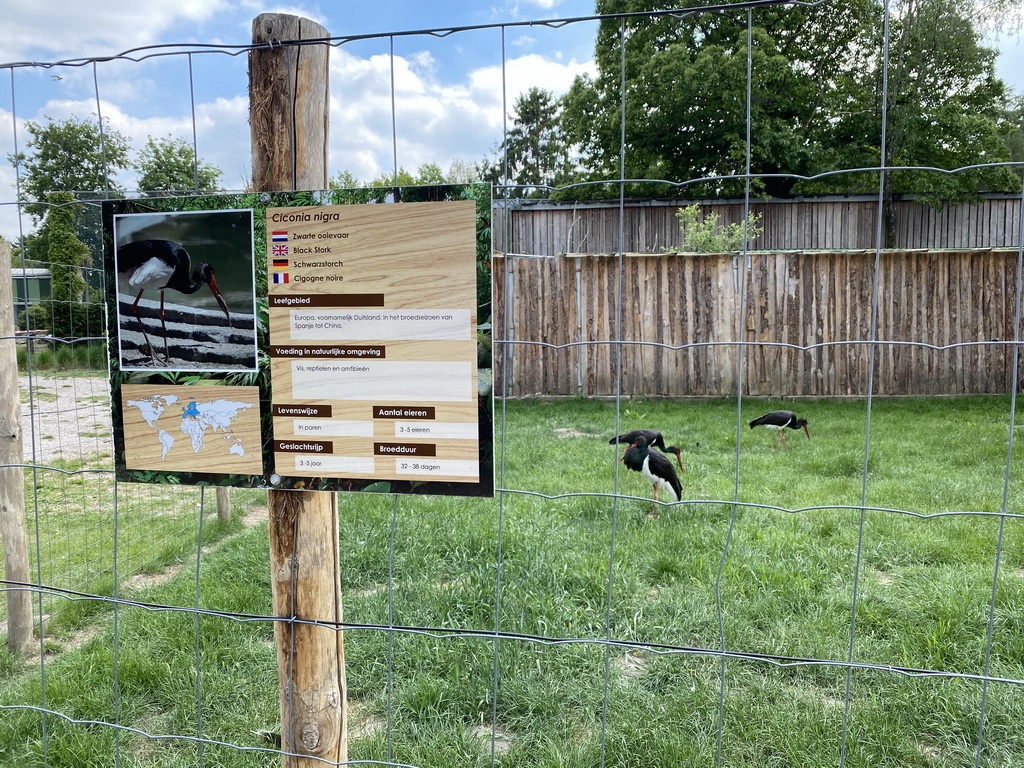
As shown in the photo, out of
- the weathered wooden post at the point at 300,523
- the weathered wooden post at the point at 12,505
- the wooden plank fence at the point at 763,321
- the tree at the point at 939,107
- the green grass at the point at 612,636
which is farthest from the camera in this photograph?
the tree at the point at 939,107

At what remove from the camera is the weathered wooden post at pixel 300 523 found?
63.6 inches

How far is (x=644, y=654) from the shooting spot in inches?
112

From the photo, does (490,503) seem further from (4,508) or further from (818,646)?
(4,508)

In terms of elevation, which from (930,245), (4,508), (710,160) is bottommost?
(4,508)

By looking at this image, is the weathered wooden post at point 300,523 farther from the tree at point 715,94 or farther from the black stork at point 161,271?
the tree at point 715,94

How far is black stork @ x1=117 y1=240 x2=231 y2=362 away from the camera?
5.24ft

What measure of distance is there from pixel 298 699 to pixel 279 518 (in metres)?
0.47

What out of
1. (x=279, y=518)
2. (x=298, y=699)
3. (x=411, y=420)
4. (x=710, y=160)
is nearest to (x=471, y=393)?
(x=411, y=420)

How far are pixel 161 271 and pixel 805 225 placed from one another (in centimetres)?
1750

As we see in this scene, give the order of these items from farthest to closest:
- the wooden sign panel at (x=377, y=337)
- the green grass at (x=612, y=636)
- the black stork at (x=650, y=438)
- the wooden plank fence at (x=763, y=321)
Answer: the wooden plank fence at (x=763, y=321) → the black stork at (x=650, y=438) → the green grass at (x=612, y=636) → the wooden sign panel at (x=377, y=337)

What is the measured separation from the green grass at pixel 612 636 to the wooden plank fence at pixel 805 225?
461 inches

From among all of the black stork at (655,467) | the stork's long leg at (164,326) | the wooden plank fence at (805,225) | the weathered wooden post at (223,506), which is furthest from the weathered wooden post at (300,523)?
the wooden plank fence at (805,225)

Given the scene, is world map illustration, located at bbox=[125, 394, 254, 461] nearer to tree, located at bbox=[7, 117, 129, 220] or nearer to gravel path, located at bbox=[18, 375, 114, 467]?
tree, located at bbox=[7, 117, 129, 220]

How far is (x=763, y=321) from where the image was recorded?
30.1 feet
